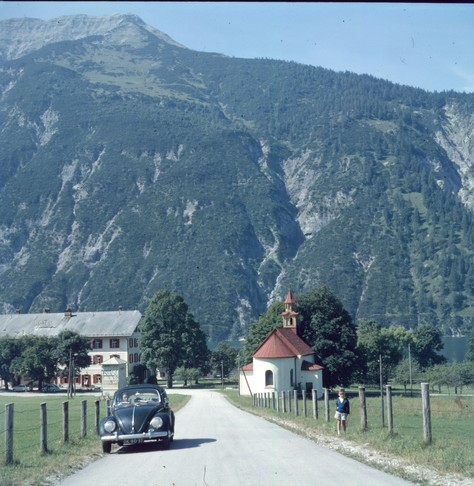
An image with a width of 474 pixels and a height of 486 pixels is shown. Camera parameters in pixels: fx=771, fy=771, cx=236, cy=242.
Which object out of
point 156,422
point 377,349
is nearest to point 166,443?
point 156,422

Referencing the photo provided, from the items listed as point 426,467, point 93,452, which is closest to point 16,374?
point 93,452

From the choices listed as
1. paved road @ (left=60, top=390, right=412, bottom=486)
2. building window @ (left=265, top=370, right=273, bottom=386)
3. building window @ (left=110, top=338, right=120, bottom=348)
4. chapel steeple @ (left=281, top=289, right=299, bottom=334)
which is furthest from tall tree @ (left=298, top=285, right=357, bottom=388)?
paved road @ (left=60, top=390, right=412, bottom=486)

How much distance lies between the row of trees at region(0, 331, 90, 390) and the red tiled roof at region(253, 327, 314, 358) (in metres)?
21.6

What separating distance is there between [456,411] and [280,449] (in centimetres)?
2898

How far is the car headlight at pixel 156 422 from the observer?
19.6 metres

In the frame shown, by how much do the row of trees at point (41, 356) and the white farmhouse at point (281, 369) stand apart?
20.4 meters

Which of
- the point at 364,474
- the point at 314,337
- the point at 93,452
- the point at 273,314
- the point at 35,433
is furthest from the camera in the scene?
the point at 273,314

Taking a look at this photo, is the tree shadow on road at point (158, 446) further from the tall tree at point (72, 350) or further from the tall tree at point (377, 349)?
the tall tree at point (377, 349)

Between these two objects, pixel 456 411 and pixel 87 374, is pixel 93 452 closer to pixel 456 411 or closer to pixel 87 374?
pixel 456 411

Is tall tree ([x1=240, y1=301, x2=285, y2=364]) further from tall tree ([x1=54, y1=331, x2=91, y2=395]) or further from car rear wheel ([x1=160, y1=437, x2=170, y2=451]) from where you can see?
car rear wheel ([x1=160, y1=437, x2=170, y2=451])

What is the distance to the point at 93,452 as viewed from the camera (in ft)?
63.8

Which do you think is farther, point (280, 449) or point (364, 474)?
point (280, 449)

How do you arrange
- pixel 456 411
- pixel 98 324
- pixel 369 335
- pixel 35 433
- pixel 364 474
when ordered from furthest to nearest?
pixel 369 335 < pixel 98 324 < pixel 456 411 < pixel 35 433 < pixel 364 474

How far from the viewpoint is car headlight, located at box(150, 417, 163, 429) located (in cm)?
1962
